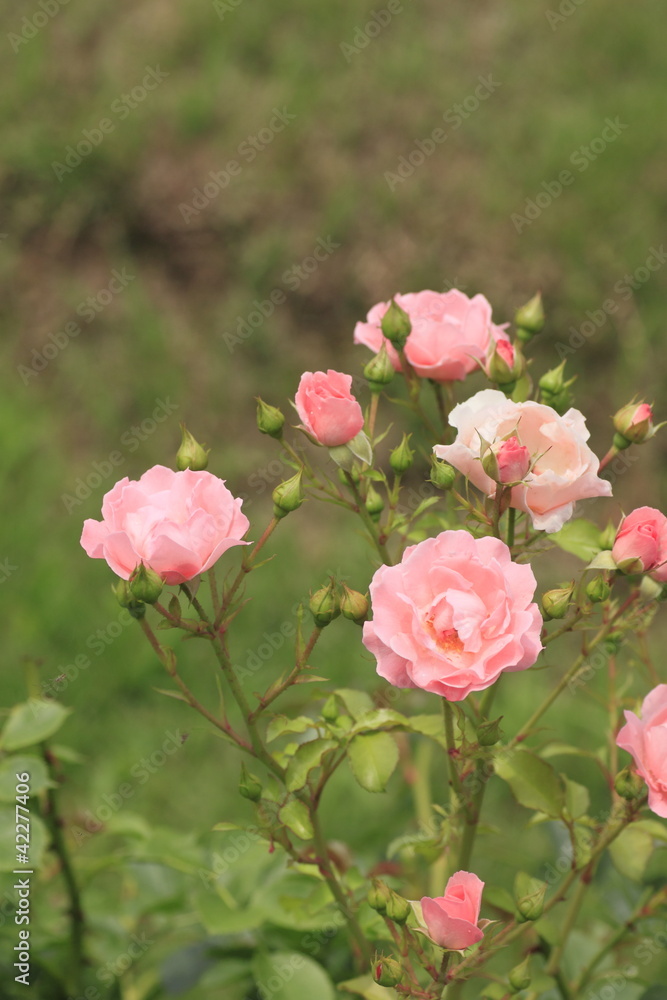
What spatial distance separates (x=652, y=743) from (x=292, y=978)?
18.3 inches

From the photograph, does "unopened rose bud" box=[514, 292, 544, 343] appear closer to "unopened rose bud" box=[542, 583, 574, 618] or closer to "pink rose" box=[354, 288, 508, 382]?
"pink rose" box=[354, 288, 508, 382]

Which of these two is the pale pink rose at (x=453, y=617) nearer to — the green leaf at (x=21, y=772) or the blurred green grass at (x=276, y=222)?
the green leaf at (x=21, y=772)

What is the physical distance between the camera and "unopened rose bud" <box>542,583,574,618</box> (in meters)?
0.89

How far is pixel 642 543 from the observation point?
2.90ft

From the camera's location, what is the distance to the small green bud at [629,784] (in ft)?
2.93

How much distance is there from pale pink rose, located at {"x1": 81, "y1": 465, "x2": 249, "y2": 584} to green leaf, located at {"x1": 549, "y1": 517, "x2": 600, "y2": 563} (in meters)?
0.29

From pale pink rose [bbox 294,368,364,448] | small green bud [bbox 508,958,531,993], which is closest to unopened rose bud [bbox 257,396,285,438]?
pale pink rose [bbox 294,368,364,448]

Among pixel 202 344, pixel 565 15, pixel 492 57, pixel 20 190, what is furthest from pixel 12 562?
pixel 565 15

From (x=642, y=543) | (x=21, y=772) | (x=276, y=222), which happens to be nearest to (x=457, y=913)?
(x=642, y=543)

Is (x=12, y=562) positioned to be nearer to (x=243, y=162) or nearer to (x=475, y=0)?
(x=243, y=162)

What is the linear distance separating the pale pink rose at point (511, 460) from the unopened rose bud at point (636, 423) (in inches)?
6.6

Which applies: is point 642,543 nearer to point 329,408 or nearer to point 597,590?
point 597,590

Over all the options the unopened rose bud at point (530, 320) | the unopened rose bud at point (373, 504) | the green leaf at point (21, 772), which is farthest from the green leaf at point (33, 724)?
the unopened rose bud at point (530, 320)

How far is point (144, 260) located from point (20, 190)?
0.43m
